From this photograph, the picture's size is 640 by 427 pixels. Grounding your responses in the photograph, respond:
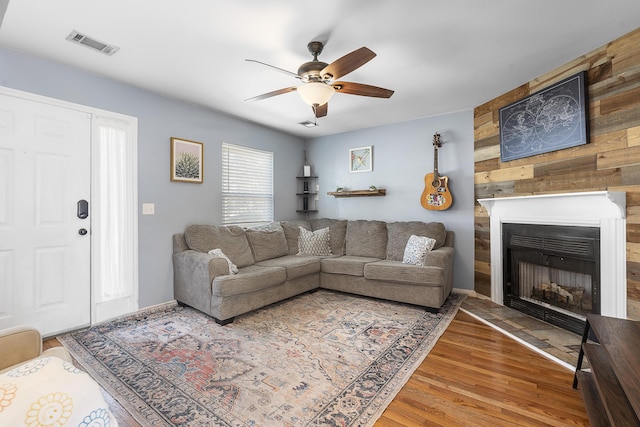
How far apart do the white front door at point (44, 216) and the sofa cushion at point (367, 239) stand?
309cm

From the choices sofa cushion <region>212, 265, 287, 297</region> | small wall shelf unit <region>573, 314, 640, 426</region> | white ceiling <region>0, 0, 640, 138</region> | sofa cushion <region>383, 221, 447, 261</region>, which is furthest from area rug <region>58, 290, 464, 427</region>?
white ceiling <region>0, 0, 640, 138</region>

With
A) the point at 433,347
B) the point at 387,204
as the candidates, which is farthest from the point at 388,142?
the point at 433,347

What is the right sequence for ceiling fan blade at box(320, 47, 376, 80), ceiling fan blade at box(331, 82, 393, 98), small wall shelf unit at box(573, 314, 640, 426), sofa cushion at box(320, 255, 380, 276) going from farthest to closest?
1. sofa cushion at box(320, 255, 380, 276)
2. ceiling fan blade at box(331, 82, 393, 98)
3. ceiling fan blade at box(320, 47, 376, 80)
4. small wall shelf unit at box(573, 314, 640, 426)

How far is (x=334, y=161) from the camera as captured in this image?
5.07 meters

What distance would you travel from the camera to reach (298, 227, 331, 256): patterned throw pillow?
169 inches

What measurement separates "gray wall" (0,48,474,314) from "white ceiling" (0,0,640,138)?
0.66ft

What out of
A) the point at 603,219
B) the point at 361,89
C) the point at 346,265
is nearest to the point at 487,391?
the point at 603,219

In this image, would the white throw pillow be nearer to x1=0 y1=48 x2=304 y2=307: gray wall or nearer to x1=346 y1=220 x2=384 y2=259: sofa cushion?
x1=0 y1=48 x2=304 y2=307: gray wall

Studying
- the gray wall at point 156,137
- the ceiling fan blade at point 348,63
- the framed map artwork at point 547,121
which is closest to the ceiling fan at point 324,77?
the ceiling fan blade at point 348,63

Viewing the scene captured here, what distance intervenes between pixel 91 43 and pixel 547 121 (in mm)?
3977

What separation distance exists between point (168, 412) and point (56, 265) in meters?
1.92

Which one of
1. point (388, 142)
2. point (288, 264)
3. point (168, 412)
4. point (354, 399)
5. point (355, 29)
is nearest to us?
point (168, 412)

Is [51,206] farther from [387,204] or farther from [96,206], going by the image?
[387,204]

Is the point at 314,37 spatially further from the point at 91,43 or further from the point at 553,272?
the point at 553,272
